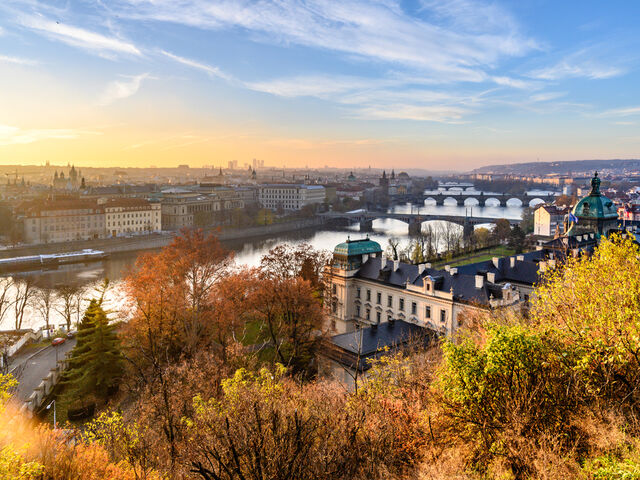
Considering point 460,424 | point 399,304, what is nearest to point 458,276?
point 399,304

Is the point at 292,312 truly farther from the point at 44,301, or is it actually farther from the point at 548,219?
the point at 548,219

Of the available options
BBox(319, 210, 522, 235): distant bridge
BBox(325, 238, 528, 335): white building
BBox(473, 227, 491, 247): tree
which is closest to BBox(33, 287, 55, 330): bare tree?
BBox(325, 238, 528, 335): white building

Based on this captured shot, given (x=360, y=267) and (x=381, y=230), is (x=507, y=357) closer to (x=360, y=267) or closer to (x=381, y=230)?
(x=360, y=267)

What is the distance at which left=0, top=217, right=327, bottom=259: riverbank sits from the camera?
42037 millimetres

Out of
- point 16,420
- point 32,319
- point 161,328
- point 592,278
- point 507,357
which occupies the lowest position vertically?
point 32,319

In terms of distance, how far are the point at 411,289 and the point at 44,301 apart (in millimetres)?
20725

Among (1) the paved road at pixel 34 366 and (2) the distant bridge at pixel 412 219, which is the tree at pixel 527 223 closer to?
(2) the distant bridge at pixel 412 219

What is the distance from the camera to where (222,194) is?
82.7 meters

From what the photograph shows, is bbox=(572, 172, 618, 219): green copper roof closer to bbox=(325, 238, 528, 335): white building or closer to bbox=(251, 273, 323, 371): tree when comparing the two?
bbox=(325, 238, 528, 335): white building

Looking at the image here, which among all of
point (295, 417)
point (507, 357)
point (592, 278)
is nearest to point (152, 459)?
point (295, 417)

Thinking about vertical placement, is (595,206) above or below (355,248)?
above

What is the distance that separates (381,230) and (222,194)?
29.5m

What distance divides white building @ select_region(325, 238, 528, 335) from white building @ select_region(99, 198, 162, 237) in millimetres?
38952

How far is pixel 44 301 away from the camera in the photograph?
1082 inches
